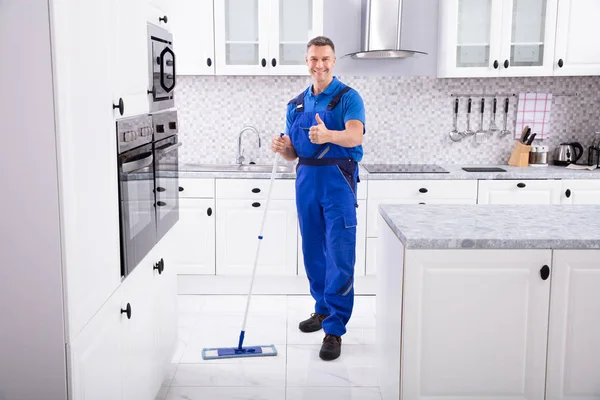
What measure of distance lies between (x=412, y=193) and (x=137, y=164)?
2447 millimetres

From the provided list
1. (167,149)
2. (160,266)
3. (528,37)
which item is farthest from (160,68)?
(528,37)

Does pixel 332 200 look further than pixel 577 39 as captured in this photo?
No

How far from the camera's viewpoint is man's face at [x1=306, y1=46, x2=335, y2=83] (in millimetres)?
3453

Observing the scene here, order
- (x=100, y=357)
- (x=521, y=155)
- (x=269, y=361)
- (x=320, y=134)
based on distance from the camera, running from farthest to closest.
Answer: (x=521, y=155)
(x=269, y=361)
(x=320, y=134)
(x=100, y=357)

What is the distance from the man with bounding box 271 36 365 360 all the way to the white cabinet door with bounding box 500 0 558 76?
160 centimetres

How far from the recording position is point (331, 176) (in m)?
3.46

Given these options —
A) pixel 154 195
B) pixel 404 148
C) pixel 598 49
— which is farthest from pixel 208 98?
pixel 598 49

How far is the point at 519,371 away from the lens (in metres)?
2.38

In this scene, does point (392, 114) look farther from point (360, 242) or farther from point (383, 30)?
point (360, 242)

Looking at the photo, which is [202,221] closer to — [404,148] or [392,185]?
[392,185]

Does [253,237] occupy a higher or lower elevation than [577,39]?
lower

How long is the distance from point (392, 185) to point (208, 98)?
4.97 ft

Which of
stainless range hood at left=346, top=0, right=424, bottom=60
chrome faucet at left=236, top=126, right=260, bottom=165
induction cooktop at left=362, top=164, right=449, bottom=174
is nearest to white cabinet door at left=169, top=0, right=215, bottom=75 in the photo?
chrome faucet at left=236, top=126, right=260, bottom=165

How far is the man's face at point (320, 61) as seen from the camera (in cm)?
345
